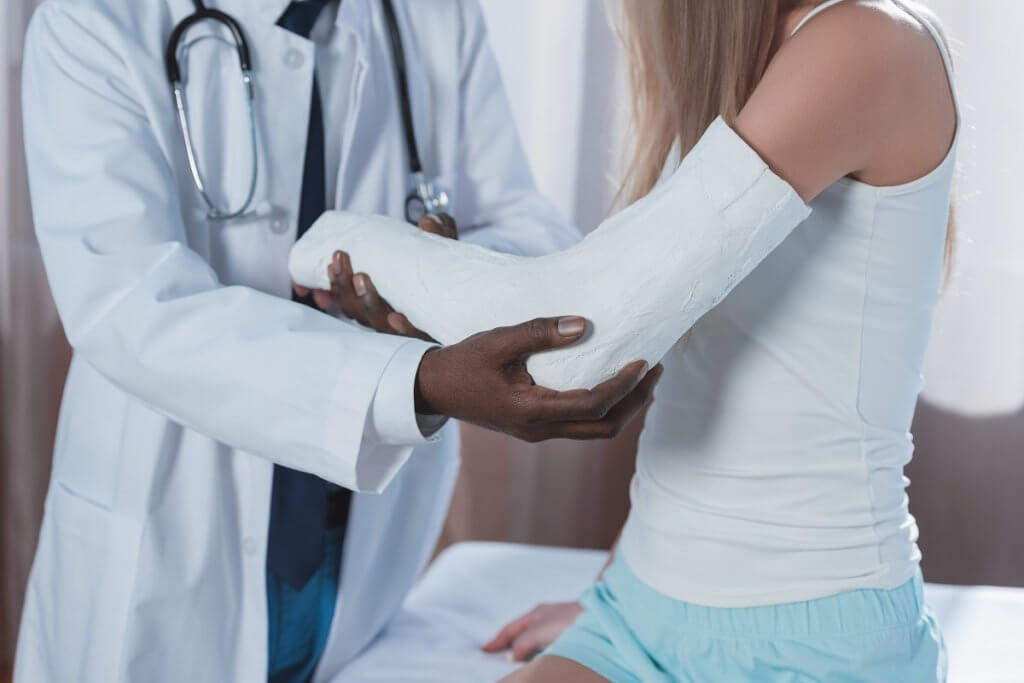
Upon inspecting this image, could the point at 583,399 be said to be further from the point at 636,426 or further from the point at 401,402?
the point at 636,426

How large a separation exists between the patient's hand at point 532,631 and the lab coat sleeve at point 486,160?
0.46m

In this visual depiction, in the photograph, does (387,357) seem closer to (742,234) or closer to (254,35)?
(742,234)

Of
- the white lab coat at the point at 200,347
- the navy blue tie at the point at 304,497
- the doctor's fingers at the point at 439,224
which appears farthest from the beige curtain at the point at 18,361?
the doctor's fingers at the point at 439,224

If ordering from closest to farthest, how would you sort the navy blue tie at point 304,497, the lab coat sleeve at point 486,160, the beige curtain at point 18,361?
the navy blue tie at point 304,497, the lab coat sleeve at point 486,160, the beige curtain at point 18,361

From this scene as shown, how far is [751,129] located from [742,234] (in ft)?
0.27

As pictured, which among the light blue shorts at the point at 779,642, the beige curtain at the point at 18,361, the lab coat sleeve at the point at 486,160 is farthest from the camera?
the beige curtain at the point at 18,361

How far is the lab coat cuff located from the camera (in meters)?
0.87

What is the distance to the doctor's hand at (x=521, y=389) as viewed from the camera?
0.81m

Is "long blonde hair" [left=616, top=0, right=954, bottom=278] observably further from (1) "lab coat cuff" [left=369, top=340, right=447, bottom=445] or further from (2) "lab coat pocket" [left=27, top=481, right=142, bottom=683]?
(2) "lab coat pocket" [left=27, top=481, right=142, bottom=683]

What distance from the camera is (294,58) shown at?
1140mm

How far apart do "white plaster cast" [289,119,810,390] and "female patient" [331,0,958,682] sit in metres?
0.02

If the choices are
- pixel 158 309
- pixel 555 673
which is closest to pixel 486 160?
pixel 158 309

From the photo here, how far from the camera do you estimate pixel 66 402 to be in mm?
1196

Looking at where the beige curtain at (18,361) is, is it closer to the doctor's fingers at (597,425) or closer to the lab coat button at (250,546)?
the lab coat button at (250,546)
